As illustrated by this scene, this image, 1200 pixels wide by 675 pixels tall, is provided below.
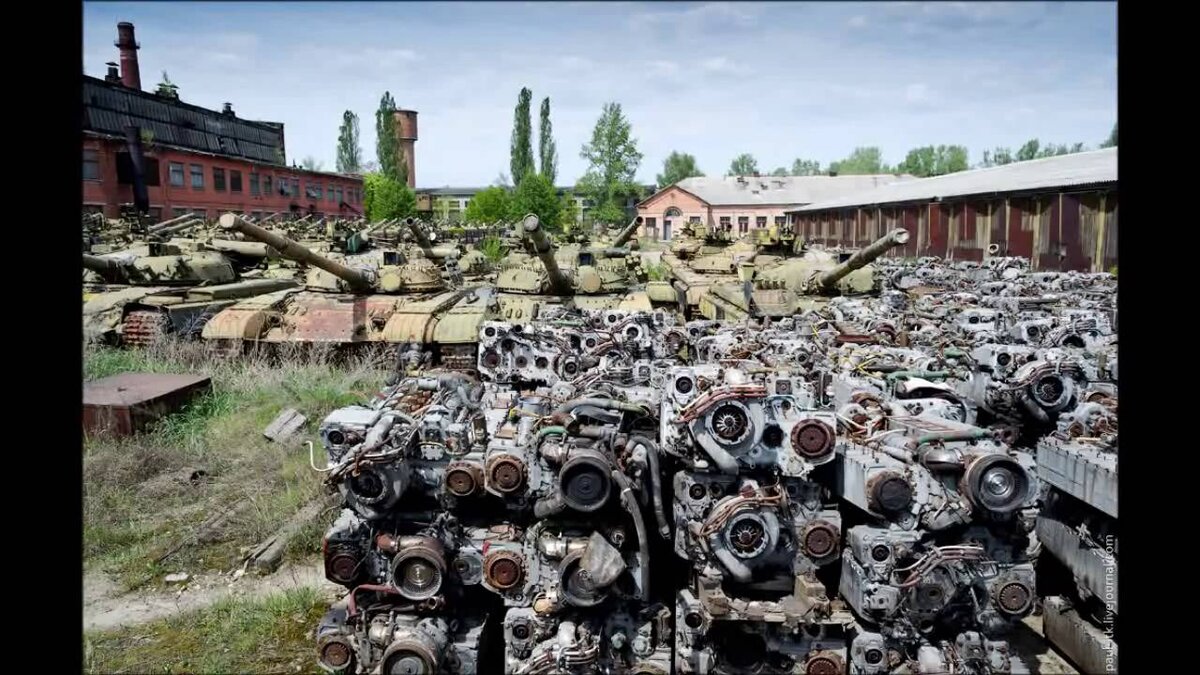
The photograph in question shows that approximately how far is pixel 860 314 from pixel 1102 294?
6.76 meters

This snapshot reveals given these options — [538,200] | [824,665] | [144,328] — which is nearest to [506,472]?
[824,665]

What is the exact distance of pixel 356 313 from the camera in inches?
575

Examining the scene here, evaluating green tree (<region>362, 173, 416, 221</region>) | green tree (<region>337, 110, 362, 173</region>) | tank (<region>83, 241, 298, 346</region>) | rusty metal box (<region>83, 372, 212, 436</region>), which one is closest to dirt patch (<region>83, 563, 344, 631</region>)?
rusty metal box (<region>83, 372, 212, 436</region>)

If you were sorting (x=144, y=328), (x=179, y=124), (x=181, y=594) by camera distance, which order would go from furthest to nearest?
(x=179, y=124)
(x=144, y=328)
(x=181, y=594)

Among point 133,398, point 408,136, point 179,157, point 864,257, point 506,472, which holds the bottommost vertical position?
point 133,398

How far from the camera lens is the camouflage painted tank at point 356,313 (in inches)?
537

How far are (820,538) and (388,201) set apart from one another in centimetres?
4809

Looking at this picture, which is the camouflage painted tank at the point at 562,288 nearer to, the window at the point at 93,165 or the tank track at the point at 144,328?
the tank track at the point at 144,328

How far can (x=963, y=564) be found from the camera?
5578 mm

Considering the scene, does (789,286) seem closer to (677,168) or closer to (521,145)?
(521,145)

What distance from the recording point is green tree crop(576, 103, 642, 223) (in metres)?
61.3
